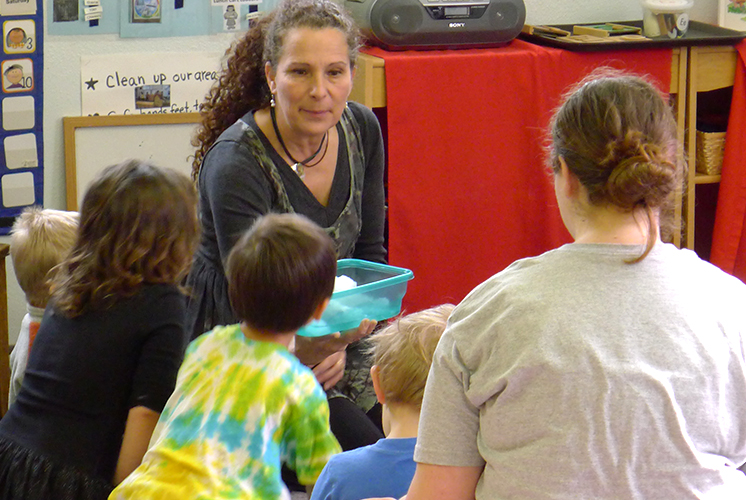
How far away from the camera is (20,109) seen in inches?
90.4

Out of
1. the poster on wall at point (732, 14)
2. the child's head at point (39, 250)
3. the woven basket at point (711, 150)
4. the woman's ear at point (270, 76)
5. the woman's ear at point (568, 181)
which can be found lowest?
the child's head at point (39, 250)

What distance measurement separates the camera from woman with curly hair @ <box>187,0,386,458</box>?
1621 mm

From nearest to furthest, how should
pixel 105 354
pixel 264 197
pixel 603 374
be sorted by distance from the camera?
pixel 603 374 < pixel 105 354 < pixel 264 197

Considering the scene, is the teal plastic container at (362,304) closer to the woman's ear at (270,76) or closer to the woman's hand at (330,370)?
the woman's hand at (330,370)

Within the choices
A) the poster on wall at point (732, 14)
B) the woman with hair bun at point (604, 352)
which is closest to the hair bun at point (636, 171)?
the woman with hair bun at point (604, 352)

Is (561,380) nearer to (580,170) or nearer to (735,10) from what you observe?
(580,170)

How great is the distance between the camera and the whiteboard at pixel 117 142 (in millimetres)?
2359

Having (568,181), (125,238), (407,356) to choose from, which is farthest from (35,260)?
(568,181)

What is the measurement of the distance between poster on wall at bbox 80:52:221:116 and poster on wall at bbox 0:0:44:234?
0.42 ft

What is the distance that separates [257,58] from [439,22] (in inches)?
25.0

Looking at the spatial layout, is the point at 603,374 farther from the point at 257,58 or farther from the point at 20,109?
the point at 20,109

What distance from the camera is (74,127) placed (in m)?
2.35

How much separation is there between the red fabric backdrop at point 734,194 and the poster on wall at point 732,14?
0.31 m

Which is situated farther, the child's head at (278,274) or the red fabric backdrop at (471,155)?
the red fabric backdrop at (471,155)
